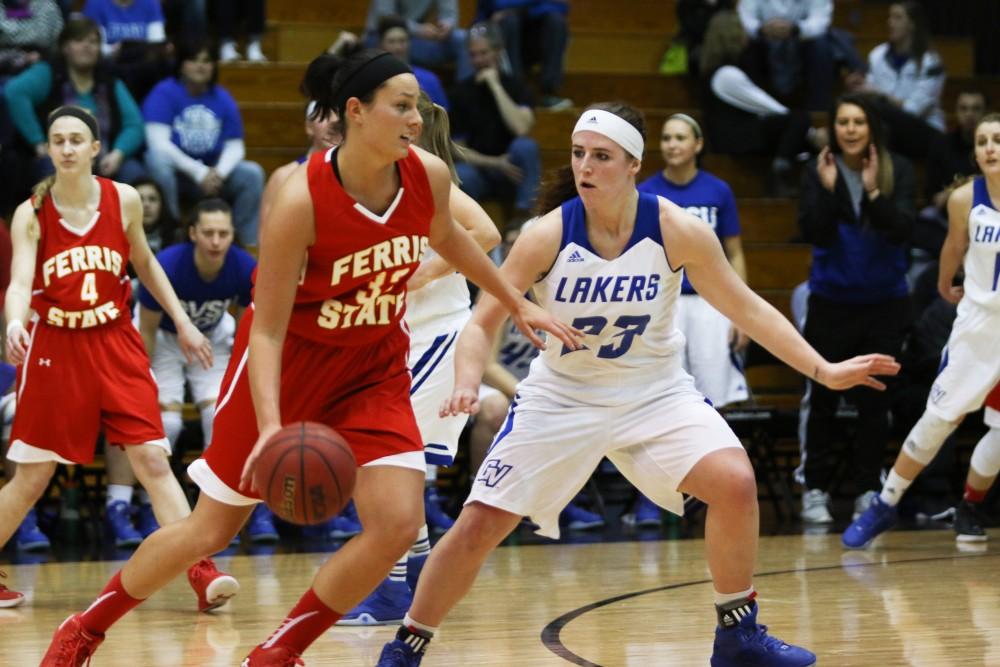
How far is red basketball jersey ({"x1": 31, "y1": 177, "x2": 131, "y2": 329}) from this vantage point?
6176 mm

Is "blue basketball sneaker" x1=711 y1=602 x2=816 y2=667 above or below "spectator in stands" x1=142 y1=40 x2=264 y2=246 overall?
below

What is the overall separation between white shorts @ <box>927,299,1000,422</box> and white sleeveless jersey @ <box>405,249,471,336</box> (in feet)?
8.79

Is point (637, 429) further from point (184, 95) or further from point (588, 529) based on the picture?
point (184, 95)

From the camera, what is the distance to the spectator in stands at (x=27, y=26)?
9633mm

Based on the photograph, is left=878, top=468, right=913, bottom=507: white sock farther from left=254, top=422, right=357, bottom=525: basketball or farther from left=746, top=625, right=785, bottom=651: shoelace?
left=254, top=422, right=357, bottom=525: basketball

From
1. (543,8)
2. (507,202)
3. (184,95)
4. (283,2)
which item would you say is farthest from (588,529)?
(283,2)

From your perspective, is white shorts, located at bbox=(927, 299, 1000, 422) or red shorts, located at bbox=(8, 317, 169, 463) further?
white shorts, located at bbox=(927, 299, 1000, 422)

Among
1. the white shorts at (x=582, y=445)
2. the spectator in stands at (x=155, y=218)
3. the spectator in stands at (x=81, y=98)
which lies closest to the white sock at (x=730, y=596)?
the white shorts at (x=582, y=445)

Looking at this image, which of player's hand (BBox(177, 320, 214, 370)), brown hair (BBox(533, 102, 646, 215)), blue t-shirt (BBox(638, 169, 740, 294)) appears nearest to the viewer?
brown hair (BBox(533, 102, 646, 215))

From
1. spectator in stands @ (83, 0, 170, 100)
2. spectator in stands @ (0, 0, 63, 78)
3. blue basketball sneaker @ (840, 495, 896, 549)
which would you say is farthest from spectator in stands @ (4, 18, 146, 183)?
blue basketball sneaker @ (840, 495, 896, 549)

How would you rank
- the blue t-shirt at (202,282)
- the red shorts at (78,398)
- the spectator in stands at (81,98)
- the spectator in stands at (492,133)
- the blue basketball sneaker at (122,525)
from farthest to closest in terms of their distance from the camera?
the spectator in stands at (492,133), the spectator in stands at (81,98), the blue t-shirt at (202,282), the blue basketball sneaker at (122,525), the red shorts at (78,398)

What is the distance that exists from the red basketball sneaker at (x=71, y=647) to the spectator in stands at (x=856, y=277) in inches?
198

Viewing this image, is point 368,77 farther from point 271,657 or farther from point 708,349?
point 708,349

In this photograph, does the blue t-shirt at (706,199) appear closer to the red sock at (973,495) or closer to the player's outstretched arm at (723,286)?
the red sock at (973,495)
